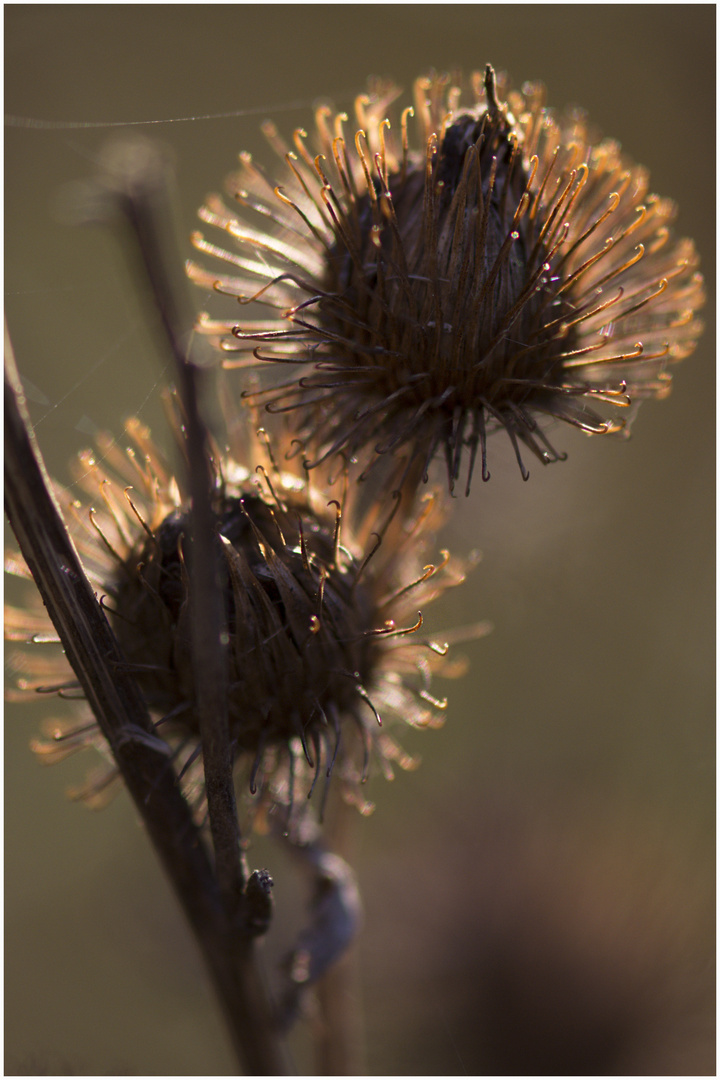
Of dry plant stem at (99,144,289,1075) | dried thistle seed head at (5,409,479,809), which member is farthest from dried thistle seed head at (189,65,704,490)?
dry plant stem at (99,144,289,1075)

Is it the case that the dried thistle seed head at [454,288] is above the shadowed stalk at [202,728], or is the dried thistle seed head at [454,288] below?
above

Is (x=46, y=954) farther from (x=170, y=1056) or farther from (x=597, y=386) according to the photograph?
(x=597, y=386)

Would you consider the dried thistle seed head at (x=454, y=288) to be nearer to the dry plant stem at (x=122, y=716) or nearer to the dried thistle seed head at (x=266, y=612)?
the dried thistle seed head at (x=266, y=612)

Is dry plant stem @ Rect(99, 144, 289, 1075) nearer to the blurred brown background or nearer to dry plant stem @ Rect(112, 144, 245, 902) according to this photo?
dry plant stem @ Rect(112, 144, 245, 902)

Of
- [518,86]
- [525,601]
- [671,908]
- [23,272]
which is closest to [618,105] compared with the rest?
[518,86]

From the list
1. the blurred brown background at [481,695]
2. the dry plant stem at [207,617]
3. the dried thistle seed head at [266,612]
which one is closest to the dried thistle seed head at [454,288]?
the dried thistle seed head at [266,612]

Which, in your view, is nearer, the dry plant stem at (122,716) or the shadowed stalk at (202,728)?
the shadowed stalk at (202,728)
